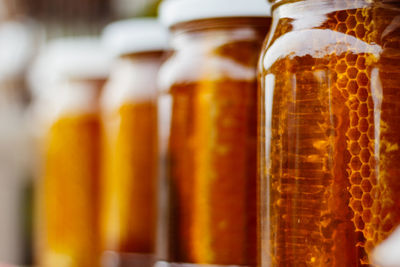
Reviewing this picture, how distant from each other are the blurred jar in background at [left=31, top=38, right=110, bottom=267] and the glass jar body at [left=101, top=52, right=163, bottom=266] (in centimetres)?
7

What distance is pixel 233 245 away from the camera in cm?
40

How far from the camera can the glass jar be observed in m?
0.29

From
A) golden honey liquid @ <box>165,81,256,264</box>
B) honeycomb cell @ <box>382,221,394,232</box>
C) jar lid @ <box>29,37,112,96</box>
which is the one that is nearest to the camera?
honeycomb cell @ <box>382,221,394,232</box>

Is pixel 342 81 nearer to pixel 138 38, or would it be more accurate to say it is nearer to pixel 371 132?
pixel 371 132

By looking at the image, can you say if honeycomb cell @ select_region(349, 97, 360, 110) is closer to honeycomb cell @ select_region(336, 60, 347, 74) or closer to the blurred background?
honeycomb cell @ select_region(336, 60, 347, 74)

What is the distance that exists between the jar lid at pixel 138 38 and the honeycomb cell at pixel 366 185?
13.0 inches

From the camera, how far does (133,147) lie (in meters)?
0.59

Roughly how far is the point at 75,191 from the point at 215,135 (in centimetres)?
31

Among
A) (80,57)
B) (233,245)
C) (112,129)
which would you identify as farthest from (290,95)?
(80,57)

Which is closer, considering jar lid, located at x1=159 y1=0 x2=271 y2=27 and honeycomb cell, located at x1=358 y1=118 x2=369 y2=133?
honeycomb cell, located at x1=358 y1=118 x2=369 y2=133

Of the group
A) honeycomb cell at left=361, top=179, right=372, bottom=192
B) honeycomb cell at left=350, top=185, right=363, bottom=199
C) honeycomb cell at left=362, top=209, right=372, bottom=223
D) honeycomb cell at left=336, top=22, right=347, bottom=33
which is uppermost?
honeycomb cell at left=336, top=22, right=347, bottom=33

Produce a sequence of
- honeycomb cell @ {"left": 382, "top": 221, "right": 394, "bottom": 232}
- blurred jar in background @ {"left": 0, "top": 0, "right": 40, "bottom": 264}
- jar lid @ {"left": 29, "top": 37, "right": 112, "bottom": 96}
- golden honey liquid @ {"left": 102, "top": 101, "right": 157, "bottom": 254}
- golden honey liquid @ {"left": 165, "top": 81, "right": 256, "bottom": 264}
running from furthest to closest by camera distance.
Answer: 1. blurred jar in background @ {"left": 0, "top": 0, "right": 40, "bottom": 264}
2. jar lid @ {"left": 29, "top": 37, "right": 112, "bottom": 96}
3. golden honey liquid @ {"left": 102, "top": 101, "right": 157, "bottom": 254}
4. golden honey liquid @ {"left": 165, "top": 81, "right": 256, "bottom": 264}
5. honeycomb cell @ {"left": 382, "top": 221, "right": 394, "bottom": 232}

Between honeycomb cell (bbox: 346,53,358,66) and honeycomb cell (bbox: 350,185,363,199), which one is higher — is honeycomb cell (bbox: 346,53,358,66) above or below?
above

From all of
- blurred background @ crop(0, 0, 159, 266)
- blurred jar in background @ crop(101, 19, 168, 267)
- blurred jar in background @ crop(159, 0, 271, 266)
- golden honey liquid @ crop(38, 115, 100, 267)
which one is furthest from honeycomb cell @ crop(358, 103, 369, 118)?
blurred background @ crop(0, 0, 159, 266)
